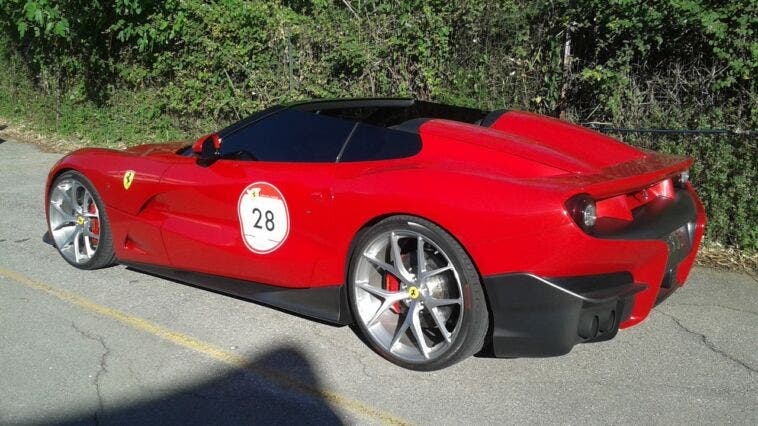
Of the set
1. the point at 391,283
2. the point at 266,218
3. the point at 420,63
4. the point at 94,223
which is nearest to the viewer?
the point at 391,283

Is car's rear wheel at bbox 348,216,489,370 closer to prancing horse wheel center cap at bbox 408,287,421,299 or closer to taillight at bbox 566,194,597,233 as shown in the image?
prancing horse wheel center cap at bbox 408,287,421,299

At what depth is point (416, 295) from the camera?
11.7ft

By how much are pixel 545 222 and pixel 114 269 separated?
11.9ft

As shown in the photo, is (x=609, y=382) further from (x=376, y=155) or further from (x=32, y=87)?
(x=32, y=87)

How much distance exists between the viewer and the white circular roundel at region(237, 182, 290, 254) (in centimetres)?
400

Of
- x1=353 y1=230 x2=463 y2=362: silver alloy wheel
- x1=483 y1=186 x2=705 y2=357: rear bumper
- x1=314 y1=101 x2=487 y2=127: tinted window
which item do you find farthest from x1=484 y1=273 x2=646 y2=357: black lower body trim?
x1=314 y1=101 x2=487 y2=127: tinted window

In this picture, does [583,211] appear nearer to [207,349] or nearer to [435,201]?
[435,201]

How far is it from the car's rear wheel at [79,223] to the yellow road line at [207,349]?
36 cm

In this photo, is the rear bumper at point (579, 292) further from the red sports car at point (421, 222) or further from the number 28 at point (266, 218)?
the number 28 at point (266, 218)

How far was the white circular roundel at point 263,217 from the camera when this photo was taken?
400 centimetres

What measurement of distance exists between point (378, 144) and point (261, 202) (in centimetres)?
80

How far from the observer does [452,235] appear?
336 centimetres

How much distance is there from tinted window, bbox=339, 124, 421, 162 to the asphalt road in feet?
3.58

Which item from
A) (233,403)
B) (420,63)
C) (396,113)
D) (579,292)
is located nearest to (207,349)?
(233,403)
